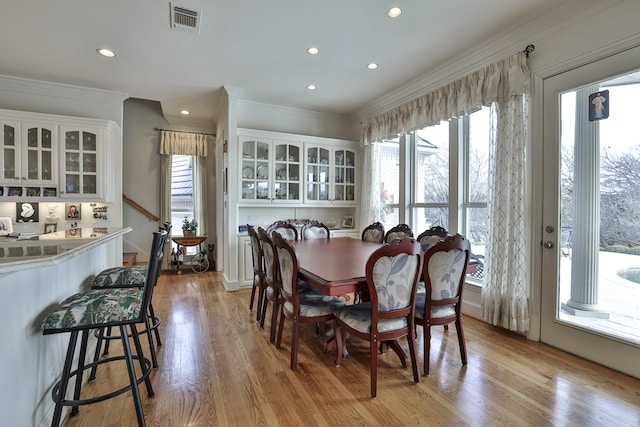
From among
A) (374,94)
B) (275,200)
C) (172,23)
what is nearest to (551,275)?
(374,94)

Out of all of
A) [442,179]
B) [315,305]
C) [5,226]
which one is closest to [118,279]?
[315,305]

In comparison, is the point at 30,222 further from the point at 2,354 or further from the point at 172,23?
the point at 2,354

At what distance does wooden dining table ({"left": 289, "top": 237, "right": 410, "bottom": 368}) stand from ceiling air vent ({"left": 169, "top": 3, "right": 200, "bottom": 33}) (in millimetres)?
2208

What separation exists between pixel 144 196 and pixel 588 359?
20.3 ft

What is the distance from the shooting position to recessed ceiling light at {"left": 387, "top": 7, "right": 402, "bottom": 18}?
7.85ft

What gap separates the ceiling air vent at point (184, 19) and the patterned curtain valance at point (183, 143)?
119 inches

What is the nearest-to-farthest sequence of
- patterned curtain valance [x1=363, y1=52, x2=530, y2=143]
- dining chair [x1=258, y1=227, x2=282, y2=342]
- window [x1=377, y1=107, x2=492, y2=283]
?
dining chair [x1=258, y1=227, x2=282, y2=342]
patterned curtain valance [x1=363, y1=52, x2=530, y2=143]
window [x1=377, y1=107, x2=492, y2=283]

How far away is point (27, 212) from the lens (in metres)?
3.87

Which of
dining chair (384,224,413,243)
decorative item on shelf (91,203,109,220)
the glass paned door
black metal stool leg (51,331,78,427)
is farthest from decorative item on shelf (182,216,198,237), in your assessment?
the glass paned door

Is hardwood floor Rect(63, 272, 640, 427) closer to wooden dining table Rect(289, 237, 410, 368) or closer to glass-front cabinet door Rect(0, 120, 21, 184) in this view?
wooden dining table Rect(289, 237, 410, 368)

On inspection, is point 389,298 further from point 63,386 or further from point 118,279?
point 118,279

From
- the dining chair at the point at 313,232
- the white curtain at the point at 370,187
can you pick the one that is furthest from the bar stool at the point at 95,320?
the white curtain at the point at 370,187

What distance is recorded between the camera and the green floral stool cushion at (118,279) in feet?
6.87

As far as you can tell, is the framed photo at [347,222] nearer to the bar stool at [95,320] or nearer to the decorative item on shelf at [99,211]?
the decorative item on shelf at [99,211]
